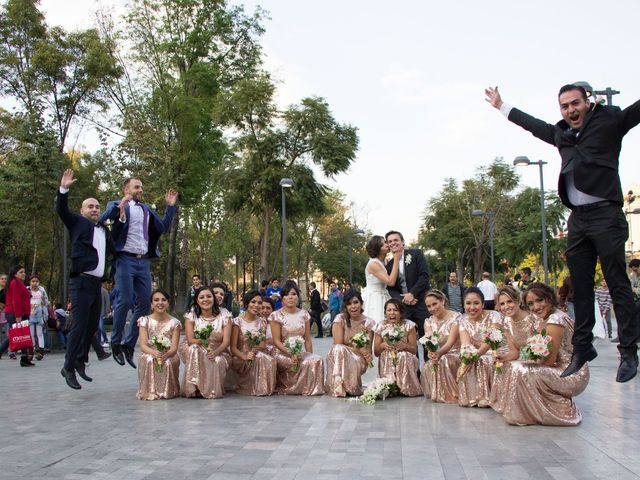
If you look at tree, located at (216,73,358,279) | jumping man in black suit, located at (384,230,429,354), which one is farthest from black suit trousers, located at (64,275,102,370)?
tree, located at (216,73,358,279)

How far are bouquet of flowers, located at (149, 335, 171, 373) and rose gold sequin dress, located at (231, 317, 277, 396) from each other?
106cm

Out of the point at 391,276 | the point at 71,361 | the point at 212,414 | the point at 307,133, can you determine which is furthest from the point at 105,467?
the point at 307,133

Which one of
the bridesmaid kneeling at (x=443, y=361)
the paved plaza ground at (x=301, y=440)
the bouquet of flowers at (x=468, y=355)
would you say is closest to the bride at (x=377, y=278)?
the bridesmaid kneeling at (x=443, y=361)

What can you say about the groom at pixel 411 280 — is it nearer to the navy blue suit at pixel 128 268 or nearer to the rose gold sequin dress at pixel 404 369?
the rose gold sequin dress at pixel 404 369

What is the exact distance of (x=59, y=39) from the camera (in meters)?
35.6

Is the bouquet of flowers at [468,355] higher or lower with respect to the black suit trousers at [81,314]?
lower

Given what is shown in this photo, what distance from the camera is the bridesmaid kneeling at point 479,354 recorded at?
8.41 metres

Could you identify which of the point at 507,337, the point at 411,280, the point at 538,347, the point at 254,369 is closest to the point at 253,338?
the point at 254,369

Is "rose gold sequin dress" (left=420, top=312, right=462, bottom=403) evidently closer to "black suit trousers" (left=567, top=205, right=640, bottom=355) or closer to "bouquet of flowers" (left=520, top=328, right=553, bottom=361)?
"bouquet of flowers" (left=520, top=328, right=553, bottom=361)

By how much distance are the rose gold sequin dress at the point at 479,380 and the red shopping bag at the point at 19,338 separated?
9790mm

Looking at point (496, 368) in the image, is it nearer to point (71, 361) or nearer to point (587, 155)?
point (587, 155)

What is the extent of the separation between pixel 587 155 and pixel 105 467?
425 centimetres

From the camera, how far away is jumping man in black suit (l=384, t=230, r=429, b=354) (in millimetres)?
9742

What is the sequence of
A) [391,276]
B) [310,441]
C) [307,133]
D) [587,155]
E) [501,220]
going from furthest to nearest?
[501,220] → [307,133] → [391,276] → [310,441] → [587,155]
